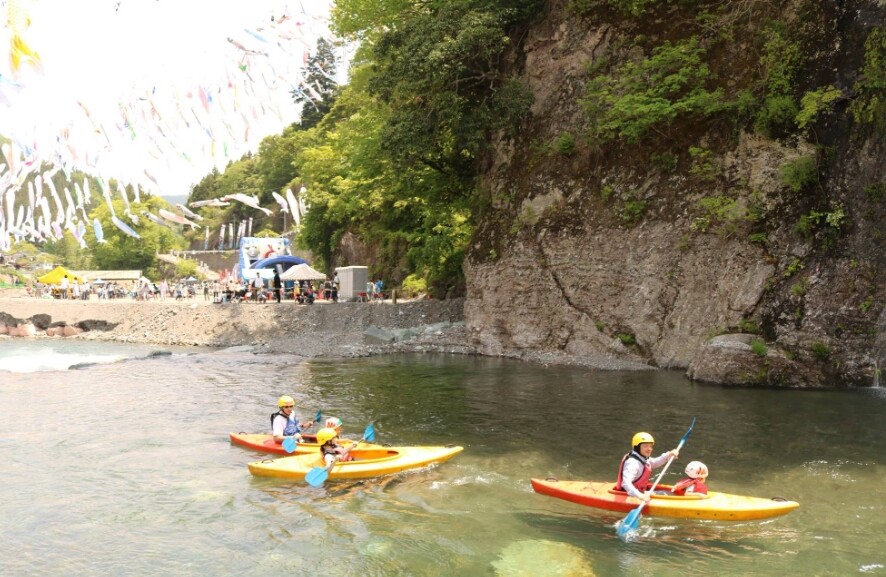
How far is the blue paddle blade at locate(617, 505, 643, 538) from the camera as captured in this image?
383 inches

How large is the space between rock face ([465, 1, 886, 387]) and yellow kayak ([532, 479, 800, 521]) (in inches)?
405

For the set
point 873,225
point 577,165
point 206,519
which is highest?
point 577,165

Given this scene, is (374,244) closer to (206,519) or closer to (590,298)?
(590,298)

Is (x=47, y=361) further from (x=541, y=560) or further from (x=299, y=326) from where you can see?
(x=541, y=560)

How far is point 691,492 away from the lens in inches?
412

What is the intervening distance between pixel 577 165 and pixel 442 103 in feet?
17.6

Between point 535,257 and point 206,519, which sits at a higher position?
point 535,257

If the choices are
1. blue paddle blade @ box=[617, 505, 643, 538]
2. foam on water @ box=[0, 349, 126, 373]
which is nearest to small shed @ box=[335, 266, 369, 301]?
foam on water @ box=[0, 349, 126, 373]

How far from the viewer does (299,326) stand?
3412cm

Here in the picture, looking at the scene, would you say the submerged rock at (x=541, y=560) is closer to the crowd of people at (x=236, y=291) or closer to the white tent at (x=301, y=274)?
A: the crowd of people at (x=236, y=291)

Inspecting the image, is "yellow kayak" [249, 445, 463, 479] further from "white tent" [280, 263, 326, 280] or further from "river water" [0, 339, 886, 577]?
"white tent" [280, 263, 326, 280]

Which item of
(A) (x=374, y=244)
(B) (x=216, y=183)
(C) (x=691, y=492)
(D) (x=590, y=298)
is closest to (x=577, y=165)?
(D) (x=590, y=298)

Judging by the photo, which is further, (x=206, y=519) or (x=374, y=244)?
(x=374, y=244)

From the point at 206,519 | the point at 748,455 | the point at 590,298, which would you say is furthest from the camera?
the point at 590,298
